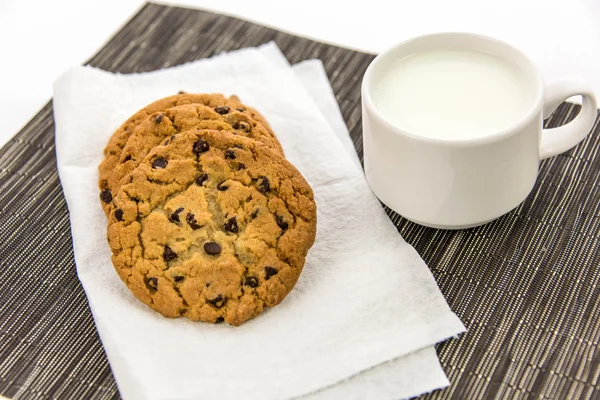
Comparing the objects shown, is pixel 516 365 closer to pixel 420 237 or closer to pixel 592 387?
pixel 592 387

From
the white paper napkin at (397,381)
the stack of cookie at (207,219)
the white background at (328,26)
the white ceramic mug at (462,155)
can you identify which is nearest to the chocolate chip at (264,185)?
the stack of cookie at (207,219)

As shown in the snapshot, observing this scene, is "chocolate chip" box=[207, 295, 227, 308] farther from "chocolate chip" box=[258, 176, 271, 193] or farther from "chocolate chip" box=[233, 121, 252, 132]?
"chocolate chip" box=[233, 121, 252, 132]

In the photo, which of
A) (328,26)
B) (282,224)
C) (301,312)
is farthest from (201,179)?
(328,26)

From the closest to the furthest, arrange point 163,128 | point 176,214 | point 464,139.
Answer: point 464,139, point 176,214, point 163,128

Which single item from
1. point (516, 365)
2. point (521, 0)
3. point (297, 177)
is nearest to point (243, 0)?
point (521, 0)

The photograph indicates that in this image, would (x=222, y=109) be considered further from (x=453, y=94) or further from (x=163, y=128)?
(x=453, y=94)
